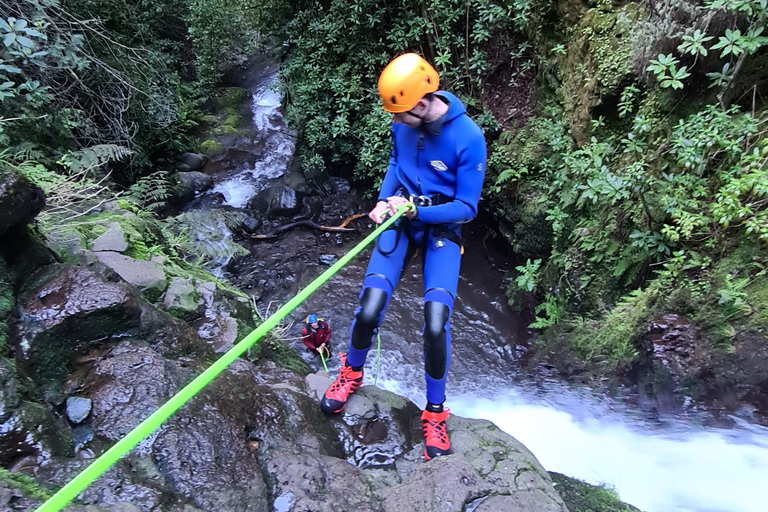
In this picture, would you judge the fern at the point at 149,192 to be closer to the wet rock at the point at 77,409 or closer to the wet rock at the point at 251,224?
the wet rock at the point at 251,224

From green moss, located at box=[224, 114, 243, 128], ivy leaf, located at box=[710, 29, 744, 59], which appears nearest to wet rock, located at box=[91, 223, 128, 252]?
ivy leaf, located at box=[710, 29, 744, 59]

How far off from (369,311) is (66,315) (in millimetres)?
2002

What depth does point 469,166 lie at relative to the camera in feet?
9.62

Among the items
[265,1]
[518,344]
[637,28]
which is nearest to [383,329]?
[518,344]

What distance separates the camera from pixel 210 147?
10.6 meters

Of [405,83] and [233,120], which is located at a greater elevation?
[233,120]

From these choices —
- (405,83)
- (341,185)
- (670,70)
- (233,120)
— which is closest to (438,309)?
(405,83)

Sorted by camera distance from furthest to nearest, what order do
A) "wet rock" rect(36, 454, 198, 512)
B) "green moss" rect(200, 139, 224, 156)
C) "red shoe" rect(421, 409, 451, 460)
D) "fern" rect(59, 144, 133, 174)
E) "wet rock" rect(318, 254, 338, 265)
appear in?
"green moss" rect(200, 139, 224, 156), "wet rock" rect(318, 254, 338, 265), "fern" rect(59, 144, 133, 174), "red shoe" rect(421, 409, 451, 460), "wet rock" rect(36, 454, 198, 512)

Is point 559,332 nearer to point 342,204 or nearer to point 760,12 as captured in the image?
point 760,12

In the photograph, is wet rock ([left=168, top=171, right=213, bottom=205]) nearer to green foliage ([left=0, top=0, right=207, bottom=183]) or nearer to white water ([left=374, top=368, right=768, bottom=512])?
green foliage ([left=0, top=0, right=207, bottom=183])

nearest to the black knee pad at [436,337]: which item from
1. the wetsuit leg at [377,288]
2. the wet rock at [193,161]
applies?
the wetsuit leg at [377,288]

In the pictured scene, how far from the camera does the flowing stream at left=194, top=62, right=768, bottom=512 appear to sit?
3338 mm

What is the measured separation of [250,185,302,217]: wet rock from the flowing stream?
498 mm

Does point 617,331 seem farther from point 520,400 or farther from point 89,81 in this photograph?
point 89,81
